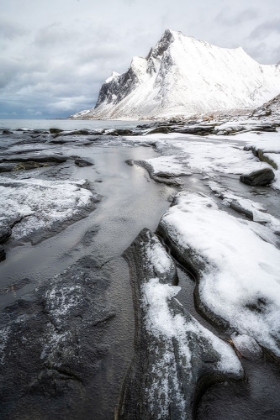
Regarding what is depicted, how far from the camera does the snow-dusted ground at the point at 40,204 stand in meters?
4.78

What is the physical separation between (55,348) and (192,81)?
15824 cm

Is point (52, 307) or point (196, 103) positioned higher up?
point (196, 103)

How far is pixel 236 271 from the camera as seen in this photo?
2.97 metres

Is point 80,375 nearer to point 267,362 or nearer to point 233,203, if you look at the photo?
point 267,362

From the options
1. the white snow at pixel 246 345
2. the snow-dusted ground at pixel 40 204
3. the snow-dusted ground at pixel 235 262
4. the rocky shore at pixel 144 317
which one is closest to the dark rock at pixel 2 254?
the rocky shore at pixel 144 317

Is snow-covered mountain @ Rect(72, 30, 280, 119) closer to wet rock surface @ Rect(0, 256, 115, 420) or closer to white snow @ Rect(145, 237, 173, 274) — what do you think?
white snow @ Rect(145, 237, 173, 274)

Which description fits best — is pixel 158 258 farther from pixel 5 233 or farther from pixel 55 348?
pixel 5 233

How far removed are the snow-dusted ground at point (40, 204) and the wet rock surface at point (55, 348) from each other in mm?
1978

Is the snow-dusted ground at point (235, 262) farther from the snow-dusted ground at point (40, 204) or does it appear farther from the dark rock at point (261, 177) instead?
the snow-dusted ground at point (40, 204)

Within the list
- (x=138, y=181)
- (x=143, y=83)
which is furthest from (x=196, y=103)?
(x=138, y=181)

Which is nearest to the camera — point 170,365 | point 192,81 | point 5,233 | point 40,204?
point 170,365

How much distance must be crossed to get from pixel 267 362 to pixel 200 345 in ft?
2.07

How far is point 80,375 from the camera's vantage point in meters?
2.03


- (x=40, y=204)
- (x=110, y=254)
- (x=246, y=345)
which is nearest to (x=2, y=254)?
(x=110, y=254)
